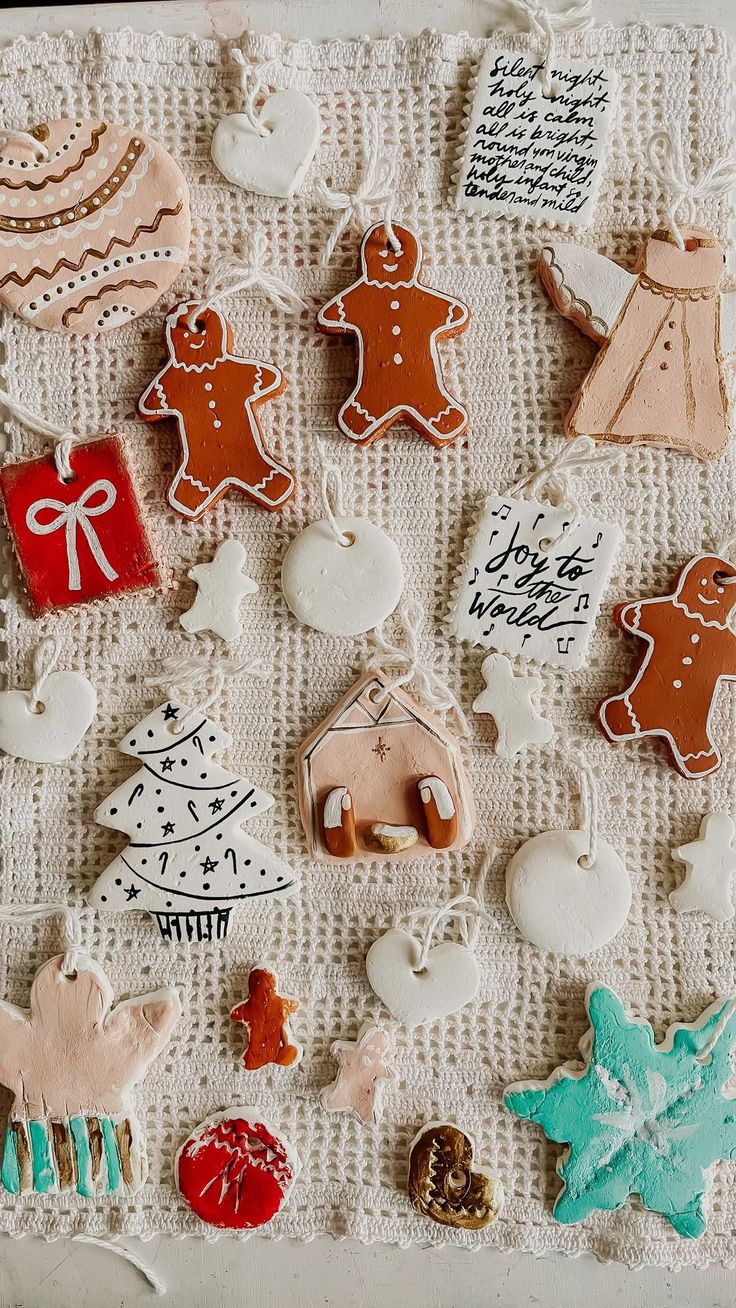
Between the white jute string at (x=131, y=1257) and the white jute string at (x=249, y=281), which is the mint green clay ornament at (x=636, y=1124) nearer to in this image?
the white jute string at (x=131, y=1257)

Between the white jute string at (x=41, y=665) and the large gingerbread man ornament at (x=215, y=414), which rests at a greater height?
the large gingerbread man ornament at (x=215, y=414)

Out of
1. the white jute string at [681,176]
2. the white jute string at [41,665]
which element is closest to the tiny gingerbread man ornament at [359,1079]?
the white jute string at [41,665]

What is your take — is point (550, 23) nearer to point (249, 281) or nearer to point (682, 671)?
point (249, 281)

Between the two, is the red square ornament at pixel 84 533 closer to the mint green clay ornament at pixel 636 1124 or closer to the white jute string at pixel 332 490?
the white jute string at pixel 332 490

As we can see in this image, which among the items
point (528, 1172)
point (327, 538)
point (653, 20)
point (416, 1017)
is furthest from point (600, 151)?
point (528, 1172)

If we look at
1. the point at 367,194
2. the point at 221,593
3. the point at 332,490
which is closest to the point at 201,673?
the point at 221,593

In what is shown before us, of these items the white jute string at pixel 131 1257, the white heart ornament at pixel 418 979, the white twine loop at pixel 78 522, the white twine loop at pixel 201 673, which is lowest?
the white jute string at pixel 131 1257
